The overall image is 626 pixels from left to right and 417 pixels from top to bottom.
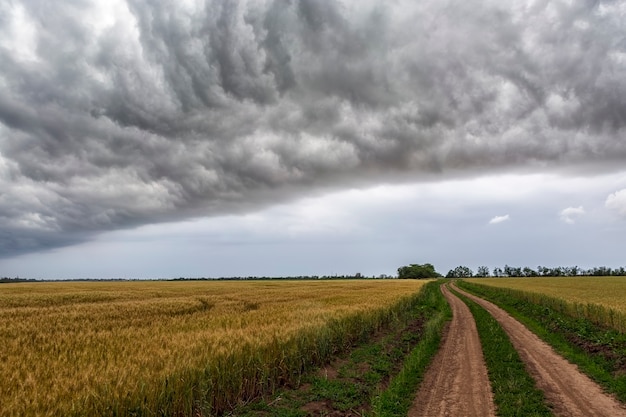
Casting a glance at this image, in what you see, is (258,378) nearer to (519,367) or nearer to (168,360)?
(168,360)

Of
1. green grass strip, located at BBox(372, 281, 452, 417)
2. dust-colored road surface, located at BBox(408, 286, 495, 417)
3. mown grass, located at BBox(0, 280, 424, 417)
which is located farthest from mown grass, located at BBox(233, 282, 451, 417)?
mown grass, located at BBox(0, 280, 424, 417)

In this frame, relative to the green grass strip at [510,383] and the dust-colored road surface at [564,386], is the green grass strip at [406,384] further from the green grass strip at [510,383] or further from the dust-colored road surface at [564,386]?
the dust-colored road surface at [564,386]

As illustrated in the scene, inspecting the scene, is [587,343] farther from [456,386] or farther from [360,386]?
[360,386]

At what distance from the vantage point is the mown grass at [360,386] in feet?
29.3

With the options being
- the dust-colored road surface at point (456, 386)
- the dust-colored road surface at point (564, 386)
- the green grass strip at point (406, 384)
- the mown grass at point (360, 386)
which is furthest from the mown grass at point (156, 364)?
the dust-colored road surface at point (564, 386)

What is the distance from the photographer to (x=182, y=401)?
25.2 ft

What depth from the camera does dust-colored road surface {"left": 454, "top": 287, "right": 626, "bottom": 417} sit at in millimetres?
8727

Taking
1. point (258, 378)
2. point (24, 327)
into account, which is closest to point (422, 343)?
point (258, 378)

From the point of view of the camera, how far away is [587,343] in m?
16.5

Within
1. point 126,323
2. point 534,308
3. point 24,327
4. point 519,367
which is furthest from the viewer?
point 534,308

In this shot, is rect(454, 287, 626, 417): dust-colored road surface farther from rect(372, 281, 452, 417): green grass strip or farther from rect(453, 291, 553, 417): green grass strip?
rect(372, 281, 452, 417): green grass strip

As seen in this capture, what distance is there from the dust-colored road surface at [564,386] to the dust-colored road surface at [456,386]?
1.52 meters

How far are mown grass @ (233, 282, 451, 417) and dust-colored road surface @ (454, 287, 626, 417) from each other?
11.3 ft

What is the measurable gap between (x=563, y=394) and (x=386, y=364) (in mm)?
5192
